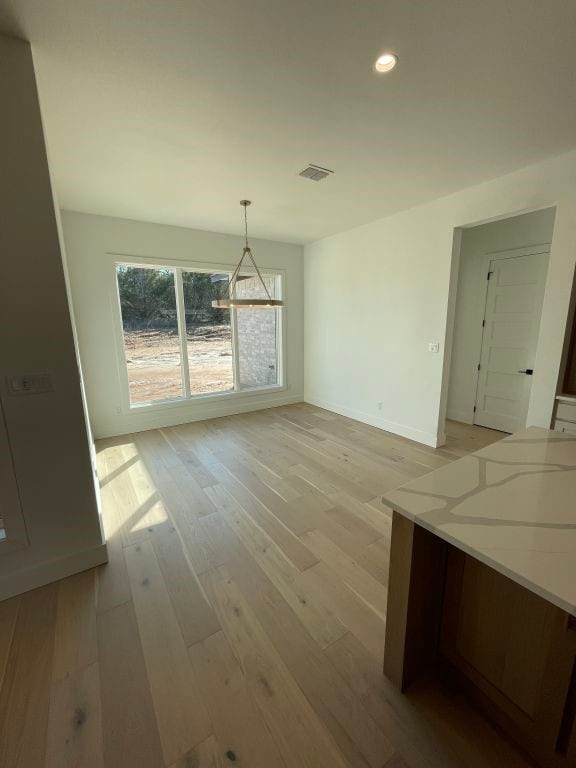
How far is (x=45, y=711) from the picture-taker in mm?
1286

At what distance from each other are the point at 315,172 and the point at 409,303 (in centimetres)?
194

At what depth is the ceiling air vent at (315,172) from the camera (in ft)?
8.87

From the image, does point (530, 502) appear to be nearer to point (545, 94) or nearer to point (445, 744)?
point (445, 744)

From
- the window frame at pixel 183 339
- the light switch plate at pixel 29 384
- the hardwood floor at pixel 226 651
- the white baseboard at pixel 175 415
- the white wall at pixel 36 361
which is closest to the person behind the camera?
the hardwood floor at pixel 226 651

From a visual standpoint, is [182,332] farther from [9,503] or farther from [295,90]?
[295,90]

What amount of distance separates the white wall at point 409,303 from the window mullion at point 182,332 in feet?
7.08

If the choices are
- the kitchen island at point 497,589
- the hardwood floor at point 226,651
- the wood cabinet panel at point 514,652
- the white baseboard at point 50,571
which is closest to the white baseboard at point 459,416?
the hardwood floor at point 226,651

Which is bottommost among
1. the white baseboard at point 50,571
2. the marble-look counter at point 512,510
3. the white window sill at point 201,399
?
the white baseboard at point 50,571

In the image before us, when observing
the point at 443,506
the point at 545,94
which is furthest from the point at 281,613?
the point at 545,94

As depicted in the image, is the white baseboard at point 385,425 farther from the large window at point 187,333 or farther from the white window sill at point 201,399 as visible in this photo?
the large window at point 187,333

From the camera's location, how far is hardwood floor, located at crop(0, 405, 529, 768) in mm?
1168

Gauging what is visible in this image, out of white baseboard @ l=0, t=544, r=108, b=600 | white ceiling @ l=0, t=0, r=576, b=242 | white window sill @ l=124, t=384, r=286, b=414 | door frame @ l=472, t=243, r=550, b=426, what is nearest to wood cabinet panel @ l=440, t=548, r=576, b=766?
white baseboard @ l=0, t=544, r=108, b=600

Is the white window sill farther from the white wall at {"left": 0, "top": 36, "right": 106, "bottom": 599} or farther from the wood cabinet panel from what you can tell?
the wood cabinet panel

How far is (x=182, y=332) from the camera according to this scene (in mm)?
4695
